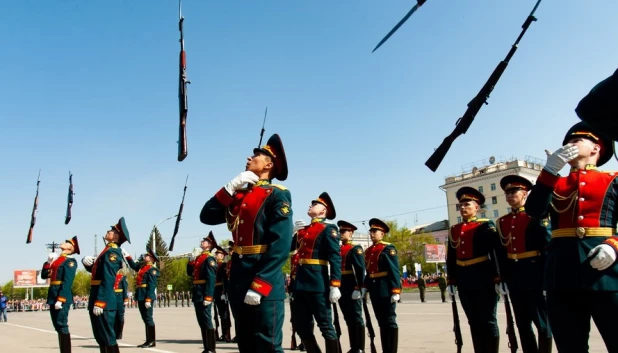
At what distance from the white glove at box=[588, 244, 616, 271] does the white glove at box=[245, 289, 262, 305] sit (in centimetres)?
250

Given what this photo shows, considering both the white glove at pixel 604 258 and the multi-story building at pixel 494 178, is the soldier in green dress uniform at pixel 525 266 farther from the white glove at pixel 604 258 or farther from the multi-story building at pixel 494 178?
the multi-story building at pixel 494 178

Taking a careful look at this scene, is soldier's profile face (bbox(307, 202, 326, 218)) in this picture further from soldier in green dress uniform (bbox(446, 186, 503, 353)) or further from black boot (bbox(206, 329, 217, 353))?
black boot (bbox(206, 329, 217, 353))

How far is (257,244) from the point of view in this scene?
4902mm

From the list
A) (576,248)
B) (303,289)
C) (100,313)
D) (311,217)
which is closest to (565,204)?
(576,248)

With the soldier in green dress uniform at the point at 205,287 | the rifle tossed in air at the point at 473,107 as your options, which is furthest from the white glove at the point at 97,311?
the rifle tossed in air at the point at 473,107

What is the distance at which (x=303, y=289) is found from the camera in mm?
7461

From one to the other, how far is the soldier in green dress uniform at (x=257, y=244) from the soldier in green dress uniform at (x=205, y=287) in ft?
18.9

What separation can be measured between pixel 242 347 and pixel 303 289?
110 inches

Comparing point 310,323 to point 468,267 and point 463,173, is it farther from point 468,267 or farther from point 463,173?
point 463,173

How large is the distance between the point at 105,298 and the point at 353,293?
3.92 metres

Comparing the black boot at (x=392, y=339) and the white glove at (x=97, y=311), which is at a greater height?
the white glove at (x=97, y=311)

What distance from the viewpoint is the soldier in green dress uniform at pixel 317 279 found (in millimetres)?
7336

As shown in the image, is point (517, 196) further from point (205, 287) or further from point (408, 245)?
point (408, 245)

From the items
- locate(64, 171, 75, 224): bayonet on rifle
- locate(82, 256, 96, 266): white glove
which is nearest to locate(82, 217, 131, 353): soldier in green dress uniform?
locate(82, 256, 96, 266): white glove
